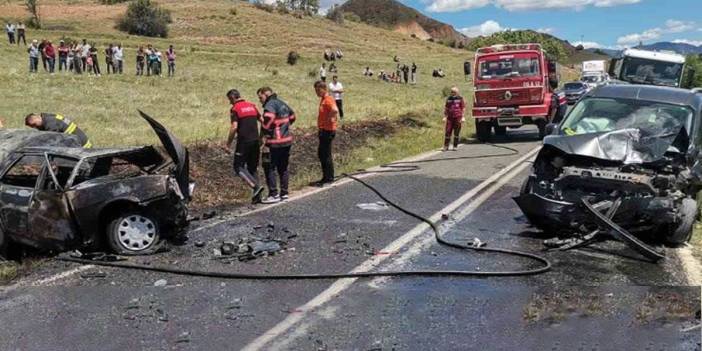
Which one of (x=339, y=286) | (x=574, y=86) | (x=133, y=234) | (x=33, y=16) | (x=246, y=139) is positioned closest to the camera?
(x=339, y=286)

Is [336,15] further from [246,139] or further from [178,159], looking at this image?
[178,159]

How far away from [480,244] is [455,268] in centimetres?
95

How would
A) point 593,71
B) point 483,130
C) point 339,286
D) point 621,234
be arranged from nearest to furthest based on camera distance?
point 339,286
point 621,234
point 483,130
point 593,71

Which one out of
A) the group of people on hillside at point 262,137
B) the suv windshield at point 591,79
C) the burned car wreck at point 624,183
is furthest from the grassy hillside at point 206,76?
the suv windshield at point 591,79

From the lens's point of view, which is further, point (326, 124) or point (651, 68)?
point (651, 68)

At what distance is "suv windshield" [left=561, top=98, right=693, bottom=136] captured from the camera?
27.5ft

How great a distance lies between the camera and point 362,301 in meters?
5.60

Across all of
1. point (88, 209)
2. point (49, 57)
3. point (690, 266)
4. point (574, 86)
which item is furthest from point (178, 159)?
point (574, 86)

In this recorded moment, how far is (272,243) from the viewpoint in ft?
24.6

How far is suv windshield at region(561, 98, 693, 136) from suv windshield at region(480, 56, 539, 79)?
10046mm

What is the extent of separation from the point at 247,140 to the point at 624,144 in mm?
5092

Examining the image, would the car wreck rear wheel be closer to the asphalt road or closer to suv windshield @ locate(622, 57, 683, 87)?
the asphalt road

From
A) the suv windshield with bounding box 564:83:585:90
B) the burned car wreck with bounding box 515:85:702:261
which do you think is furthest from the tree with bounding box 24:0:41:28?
the burned car wreck with bounding box 515:85:702:261

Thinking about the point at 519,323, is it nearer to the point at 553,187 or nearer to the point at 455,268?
the point at 455,268
